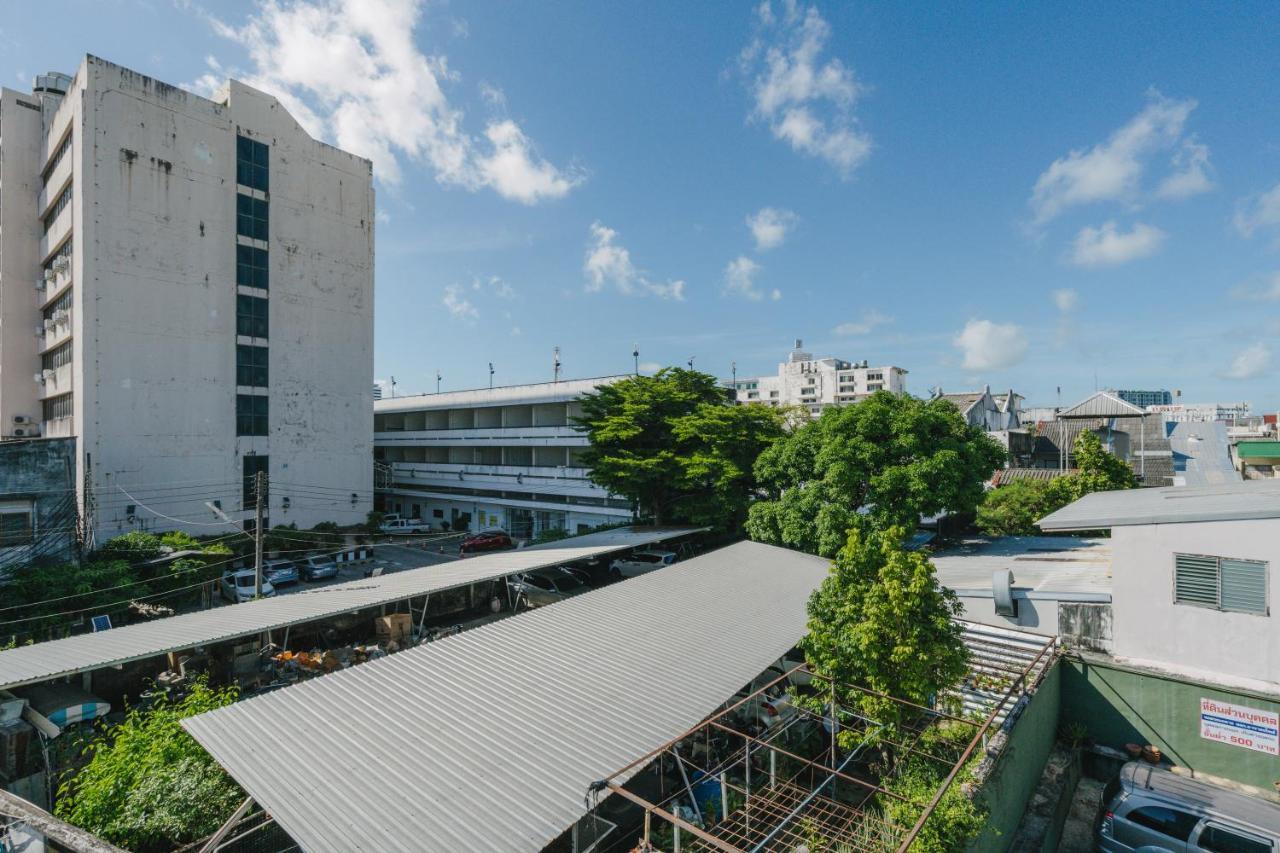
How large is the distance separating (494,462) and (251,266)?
17.4m

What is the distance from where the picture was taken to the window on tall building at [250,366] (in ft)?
97.9

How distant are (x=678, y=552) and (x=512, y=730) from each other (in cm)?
1480

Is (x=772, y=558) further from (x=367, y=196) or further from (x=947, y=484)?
(x=367, y=196)

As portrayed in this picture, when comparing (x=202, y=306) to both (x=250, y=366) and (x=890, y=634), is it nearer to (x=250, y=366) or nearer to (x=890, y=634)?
(x=250, y=366)

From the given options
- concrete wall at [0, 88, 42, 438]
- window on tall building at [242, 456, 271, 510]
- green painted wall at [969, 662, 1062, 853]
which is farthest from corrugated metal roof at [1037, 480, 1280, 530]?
concrete wall at [0, 88, 42, 438]

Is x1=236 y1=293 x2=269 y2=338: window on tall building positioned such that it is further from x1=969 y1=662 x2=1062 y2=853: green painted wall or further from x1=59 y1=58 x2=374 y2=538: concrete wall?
x1=969 y1=662 x2=1062 y2=853: green painted wall

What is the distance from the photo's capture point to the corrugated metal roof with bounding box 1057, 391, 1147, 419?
122 ft

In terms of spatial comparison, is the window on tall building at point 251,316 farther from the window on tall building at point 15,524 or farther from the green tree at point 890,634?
the green tree at point 890,634

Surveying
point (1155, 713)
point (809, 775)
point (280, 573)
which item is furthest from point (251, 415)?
point (1155, 713)

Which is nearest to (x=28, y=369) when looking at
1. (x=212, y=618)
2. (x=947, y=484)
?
(x=212, y=618)

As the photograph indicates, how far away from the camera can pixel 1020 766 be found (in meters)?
9.24

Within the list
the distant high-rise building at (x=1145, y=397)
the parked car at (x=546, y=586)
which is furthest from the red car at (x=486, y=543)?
the distant high-rise building at (x=1145, y=397)

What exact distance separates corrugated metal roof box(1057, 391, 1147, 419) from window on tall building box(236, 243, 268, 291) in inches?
1952

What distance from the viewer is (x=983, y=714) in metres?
10.5
